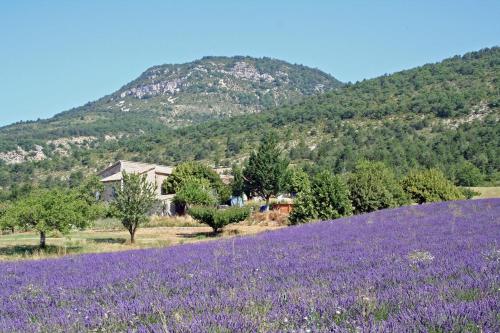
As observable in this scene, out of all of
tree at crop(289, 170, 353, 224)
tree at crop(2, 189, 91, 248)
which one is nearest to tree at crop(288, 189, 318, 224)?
tree at crop(289, 170, 353, 224)

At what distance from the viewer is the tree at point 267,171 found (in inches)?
2569

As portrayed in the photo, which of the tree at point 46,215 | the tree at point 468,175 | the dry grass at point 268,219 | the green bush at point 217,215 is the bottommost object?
the dry grass at point 268,219

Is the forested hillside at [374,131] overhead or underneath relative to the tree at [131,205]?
overhead

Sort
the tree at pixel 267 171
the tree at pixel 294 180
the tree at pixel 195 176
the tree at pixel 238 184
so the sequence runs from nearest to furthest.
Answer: the tree at pixel 267 171 < the tree at pixel 195 176 < the tree at pixel 294 180 < the tree at pixel 238 184

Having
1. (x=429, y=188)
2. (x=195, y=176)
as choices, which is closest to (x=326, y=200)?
(x=429, y=188)

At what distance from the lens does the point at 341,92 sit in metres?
151

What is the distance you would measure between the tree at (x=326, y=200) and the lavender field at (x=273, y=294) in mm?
19225

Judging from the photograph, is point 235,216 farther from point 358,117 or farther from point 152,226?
point 358,117

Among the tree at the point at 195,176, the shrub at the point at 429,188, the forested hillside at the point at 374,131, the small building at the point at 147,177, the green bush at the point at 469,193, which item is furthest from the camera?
the forested hillside at the point at 374,131

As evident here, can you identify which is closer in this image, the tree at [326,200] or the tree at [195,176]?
the tree at [326,200]

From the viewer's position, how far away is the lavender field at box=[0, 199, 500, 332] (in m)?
3.59

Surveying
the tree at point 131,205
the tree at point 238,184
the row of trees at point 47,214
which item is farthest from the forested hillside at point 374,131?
the row of trees at point 47,214

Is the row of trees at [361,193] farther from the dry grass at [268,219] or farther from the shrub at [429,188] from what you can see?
the dry grass at [268,219]

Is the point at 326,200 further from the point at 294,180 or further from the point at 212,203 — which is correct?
the point at 294,180
